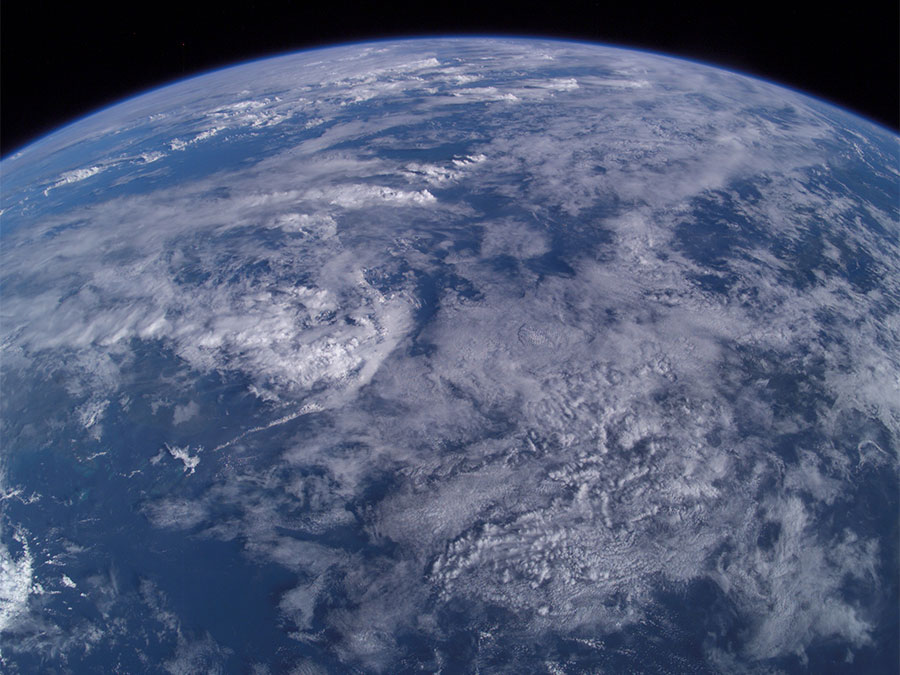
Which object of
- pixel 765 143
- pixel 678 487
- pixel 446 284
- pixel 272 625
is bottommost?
pixel 272 625

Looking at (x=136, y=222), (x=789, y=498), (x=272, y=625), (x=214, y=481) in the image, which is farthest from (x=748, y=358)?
(x=136, y=222)

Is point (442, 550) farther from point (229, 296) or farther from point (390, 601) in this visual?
point (229, 296)

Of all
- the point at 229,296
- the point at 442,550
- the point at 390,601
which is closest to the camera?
the point at 390,601

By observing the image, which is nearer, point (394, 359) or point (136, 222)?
point (394, 359)

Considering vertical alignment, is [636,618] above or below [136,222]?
below

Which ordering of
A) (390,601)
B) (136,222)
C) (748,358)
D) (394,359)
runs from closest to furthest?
(390,601) < (748,358) < (394,359) < (136,222)

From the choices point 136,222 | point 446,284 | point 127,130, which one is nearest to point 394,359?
point 446,284

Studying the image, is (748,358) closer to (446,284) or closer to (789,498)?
(789,498)
